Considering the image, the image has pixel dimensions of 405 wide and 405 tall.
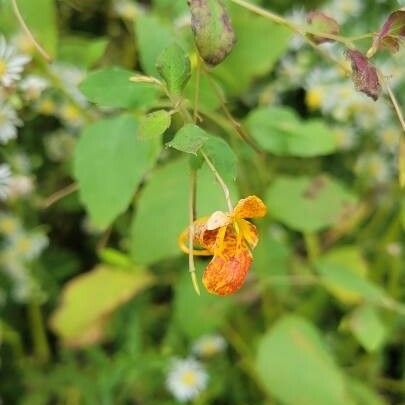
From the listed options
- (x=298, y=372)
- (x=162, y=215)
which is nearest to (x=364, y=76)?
(x=162, y=215)

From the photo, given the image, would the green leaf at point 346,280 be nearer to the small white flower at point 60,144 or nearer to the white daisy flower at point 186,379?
the white daisy flower at point 186,379

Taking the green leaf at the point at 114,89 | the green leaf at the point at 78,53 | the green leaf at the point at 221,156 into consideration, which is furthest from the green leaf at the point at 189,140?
the green leaf at the point at 78,53

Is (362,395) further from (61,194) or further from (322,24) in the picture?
(322,24)

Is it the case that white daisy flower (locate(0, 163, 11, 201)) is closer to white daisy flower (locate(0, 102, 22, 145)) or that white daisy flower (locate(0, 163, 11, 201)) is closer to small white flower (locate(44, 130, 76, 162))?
white daisy flower (locate(0, 102, 22, 145))

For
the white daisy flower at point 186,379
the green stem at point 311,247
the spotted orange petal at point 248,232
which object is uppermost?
the spotted orange petal at point 248,232

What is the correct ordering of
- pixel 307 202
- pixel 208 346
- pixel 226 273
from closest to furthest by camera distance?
pixel 226 273
pixel 307 202
pixel 208 346

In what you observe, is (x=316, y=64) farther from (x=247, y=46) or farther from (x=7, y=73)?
(x=7, y=73)
